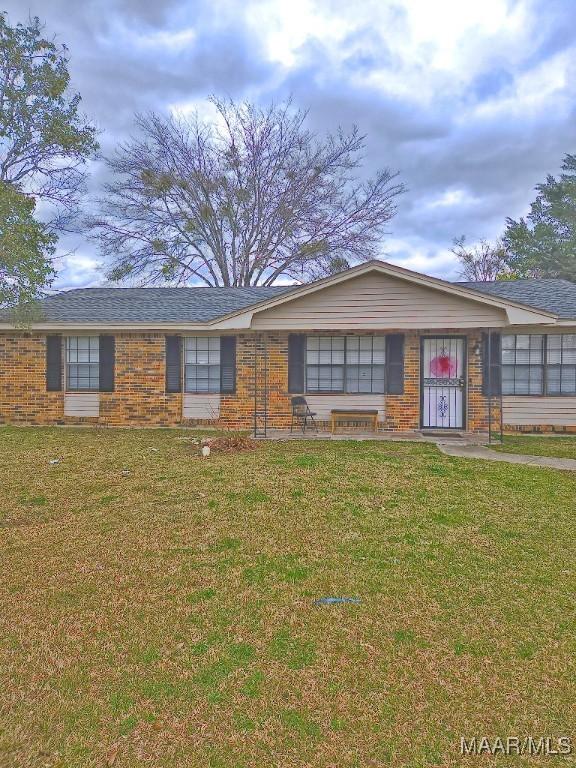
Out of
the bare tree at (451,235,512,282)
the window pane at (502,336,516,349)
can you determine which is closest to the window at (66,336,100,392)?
the window pane at (502,336,516,349)

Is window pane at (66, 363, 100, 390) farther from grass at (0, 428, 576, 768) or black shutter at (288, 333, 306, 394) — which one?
grass at (0, 428, 576, 768)

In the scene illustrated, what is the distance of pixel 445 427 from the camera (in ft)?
35.0

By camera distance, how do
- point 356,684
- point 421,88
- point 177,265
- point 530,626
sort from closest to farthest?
point 356,684
point 530,626
point 421,88
point 177,265

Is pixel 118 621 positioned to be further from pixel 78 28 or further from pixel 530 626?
pixel 78 28

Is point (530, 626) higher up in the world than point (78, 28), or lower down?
lower down

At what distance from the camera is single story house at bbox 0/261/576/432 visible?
9.91m

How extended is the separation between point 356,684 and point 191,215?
25013 millimetres

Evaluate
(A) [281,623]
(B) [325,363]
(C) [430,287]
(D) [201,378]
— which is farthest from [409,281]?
(A) [281,623]

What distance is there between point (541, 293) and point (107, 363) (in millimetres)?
11543

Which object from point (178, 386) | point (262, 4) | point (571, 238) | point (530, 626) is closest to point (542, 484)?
point (530, 626)

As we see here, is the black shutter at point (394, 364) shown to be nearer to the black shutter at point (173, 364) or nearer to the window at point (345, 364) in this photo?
the window at point (345, 364)

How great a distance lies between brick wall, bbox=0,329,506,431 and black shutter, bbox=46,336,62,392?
0.14 meters

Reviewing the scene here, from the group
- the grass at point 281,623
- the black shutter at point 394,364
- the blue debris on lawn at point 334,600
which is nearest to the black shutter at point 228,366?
the black shutter at point 394,364

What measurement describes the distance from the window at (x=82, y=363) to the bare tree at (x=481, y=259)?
2761 centimetres
